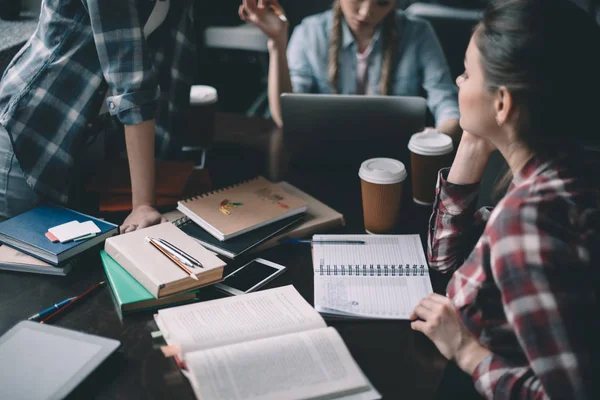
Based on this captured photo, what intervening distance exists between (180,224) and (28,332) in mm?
404

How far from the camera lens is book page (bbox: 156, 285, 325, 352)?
3.19 ft

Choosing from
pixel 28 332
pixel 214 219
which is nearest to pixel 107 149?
pixel 214 219

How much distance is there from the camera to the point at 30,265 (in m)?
1.18

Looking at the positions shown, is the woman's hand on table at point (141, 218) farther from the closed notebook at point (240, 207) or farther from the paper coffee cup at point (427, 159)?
the paper coffee cup at point (427, 159)

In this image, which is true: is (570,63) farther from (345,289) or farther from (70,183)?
(70,183)

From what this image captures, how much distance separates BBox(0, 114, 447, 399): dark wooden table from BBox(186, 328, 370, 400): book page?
0.04 m

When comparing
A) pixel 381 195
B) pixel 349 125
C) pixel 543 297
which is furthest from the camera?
pixel 349 125

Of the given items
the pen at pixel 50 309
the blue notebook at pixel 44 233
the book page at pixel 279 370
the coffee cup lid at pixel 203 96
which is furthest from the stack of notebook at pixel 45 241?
the coffee cup lid at pixel 203 96

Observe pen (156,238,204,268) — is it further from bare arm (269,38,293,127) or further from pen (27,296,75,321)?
bare arm (269,38,293,127)

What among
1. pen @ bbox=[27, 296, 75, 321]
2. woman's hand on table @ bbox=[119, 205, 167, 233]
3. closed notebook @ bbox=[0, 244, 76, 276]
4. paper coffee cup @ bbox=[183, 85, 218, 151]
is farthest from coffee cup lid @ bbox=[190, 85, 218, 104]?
pen @ bbox=[27, 296, 75, 321]

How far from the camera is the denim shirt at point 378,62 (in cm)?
205

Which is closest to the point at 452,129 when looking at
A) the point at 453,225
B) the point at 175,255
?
the point at 453,225

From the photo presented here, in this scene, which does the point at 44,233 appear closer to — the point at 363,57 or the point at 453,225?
the point at 453,225

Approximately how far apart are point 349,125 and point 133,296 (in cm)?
72
